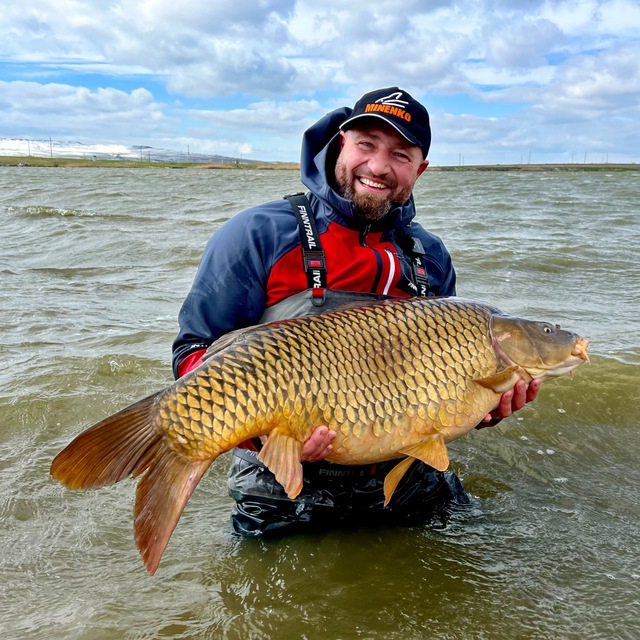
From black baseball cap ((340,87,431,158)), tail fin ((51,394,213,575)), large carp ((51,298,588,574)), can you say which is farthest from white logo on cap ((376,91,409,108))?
tail fin ((51,394,213,575))

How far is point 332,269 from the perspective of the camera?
283 centimetres

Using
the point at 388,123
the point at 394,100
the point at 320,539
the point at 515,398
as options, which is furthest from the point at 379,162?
the point at 320,539

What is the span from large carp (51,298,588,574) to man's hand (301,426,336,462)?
0.08ft

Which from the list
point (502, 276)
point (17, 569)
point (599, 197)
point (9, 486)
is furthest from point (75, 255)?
point (599, 197)

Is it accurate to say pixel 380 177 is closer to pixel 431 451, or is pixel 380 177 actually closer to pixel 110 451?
pixel 431 451

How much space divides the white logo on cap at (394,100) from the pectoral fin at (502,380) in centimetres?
130

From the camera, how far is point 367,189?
295cm

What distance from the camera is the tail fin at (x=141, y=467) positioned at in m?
1.89

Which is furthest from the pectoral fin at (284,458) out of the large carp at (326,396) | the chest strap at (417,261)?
the chest strap at (417,261)

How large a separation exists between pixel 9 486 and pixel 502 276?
22.7 ft

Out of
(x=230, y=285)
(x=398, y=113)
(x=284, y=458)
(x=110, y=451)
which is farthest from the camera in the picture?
(x=398, y=113)

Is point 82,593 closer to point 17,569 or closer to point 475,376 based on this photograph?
point 17,569

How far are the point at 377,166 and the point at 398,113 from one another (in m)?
0.24

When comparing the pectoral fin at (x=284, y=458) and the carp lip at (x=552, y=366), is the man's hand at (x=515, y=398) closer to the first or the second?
the carp lip at (x=552, y=366)
